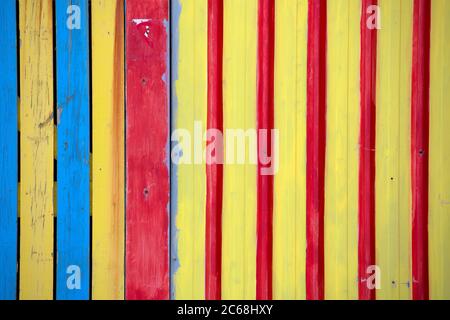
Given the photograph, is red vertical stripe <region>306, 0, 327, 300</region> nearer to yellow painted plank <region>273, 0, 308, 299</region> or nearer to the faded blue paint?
yellow painted plank <region>273, 0, 308, 299</region>

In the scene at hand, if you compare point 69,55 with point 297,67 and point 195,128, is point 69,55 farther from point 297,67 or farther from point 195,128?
point 297,67

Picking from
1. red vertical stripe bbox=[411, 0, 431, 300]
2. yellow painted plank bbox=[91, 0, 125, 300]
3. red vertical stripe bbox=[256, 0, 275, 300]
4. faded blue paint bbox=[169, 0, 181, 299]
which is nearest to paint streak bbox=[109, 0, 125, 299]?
yellow painted plank bbox=[91, 0, 125, 300]

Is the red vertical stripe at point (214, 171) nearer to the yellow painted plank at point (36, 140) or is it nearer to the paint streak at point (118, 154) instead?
the paint streak at point (118, 154)

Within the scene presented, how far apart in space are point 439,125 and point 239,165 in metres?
0.91

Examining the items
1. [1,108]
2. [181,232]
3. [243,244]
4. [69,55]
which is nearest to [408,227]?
[243,244]

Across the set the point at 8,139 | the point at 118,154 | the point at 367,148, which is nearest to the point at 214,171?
the point at 118,154

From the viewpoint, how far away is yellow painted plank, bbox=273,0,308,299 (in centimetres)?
205

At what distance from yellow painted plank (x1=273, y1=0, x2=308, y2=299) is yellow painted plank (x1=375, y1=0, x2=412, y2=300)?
34 cm

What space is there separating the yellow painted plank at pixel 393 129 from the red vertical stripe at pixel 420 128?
0.03 metres

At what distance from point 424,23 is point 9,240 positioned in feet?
6.80

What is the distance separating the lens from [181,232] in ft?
6.79

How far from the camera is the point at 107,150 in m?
2.05

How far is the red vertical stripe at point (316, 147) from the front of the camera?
6.72 feet

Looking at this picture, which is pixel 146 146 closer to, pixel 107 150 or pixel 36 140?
pixel 107 150
